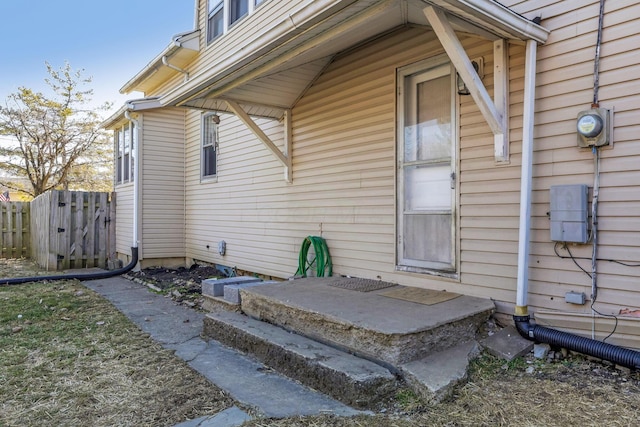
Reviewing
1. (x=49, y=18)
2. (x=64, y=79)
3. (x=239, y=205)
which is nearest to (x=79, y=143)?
(x=64, y=79)

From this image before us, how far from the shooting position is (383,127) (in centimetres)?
450

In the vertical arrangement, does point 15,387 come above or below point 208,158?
below

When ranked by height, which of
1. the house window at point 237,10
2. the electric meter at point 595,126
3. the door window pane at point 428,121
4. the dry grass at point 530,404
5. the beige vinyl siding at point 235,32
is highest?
the house window at point 237,10

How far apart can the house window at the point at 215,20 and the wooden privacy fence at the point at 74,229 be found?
14.3ft

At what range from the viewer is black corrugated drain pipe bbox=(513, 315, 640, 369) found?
269cm

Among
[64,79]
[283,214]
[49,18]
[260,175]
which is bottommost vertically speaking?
[283,214]

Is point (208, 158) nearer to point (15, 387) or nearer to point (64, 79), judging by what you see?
point (15, 387)

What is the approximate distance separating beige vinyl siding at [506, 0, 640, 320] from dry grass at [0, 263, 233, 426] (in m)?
2.60

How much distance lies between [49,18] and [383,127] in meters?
20.5

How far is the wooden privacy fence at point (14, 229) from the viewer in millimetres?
10766

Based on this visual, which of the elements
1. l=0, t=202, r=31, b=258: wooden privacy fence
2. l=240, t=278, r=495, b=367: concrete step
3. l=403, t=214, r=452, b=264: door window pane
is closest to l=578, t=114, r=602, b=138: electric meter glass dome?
l=403, t=214, r=452, b=264: door window pane

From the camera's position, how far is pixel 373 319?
9.78ft

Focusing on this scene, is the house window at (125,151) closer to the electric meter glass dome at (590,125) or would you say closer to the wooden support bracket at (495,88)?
the wooden support bracket at (495,88)

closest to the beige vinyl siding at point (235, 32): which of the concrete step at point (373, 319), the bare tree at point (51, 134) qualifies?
the concrete step at point (373, 319)
